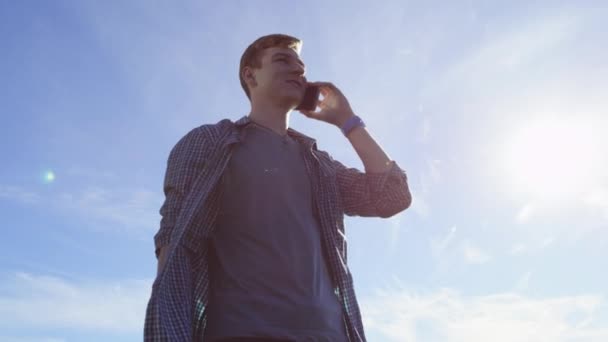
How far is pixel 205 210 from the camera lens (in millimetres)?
3809

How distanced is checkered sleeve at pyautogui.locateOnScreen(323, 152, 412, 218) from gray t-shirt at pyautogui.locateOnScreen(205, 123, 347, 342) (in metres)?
0.55

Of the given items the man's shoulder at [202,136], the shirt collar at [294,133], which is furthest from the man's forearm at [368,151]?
the man's shoulder at [202,136]

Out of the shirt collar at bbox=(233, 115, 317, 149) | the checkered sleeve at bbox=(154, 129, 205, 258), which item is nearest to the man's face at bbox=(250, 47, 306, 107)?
the shirt collar at bbox=(233, 115, 317, 149)

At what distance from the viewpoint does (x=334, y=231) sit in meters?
4.24

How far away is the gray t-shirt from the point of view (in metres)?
3.43

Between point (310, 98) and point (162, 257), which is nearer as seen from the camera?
point (162, 257)

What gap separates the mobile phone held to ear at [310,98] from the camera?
5.22 meters

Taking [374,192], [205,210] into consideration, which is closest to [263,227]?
[205,210]

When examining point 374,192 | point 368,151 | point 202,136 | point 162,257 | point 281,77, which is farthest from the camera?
point 281,77

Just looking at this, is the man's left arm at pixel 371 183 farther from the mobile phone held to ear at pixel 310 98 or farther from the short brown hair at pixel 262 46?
the short brown hair at pixel 262 46

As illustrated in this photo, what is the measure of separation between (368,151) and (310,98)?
0.81m

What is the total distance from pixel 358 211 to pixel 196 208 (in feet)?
5.30

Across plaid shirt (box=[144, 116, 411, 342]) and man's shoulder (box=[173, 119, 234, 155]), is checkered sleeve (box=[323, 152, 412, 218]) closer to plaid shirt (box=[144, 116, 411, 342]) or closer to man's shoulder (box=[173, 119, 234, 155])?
plaid shirt (box=[144, 116, 411, 342])

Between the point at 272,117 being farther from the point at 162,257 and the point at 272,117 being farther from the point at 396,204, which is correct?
the point at 162,257
